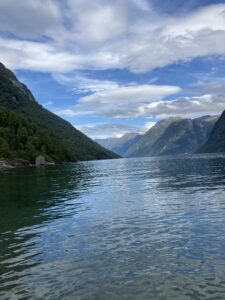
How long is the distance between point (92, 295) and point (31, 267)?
7284 mm

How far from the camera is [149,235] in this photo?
1319 inches

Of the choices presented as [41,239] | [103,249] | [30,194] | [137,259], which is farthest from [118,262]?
[30,194]

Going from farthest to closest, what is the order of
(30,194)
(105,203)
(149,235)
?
(30,194) < (105,203) < (149,235)

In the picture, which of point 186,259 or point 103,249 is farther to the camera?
point 103,249

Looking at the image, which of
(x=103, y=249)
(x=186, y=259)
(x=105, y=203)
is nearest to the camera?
(x=186, y=259)

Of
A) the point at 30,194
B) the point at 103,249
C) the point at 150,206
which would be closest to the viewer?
the point at 103,249

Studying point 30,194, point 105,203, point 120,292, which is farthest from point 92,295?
point 30,194

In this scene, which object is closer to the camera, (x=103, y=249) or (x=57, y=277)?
(x=57, y=277)

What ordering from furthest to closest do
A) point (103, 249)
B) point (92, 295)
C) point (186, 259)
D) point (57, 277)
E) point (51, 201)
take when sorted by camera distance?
point (51, 201) → point (103, 249) → point (186, 259) → point (57, 277) → point (92, 295)

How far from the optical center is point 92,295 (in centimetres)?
2053

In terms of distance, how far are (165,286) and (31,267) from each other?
9903 mm

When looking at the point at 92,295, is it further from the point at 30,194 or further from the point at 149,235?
the point at 30,194

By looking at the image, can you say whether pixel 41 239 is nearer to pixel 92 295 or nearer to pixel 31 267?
pixel 31 267

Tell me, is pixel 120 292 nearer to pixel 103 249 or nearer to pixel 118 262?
pixel 118 262
